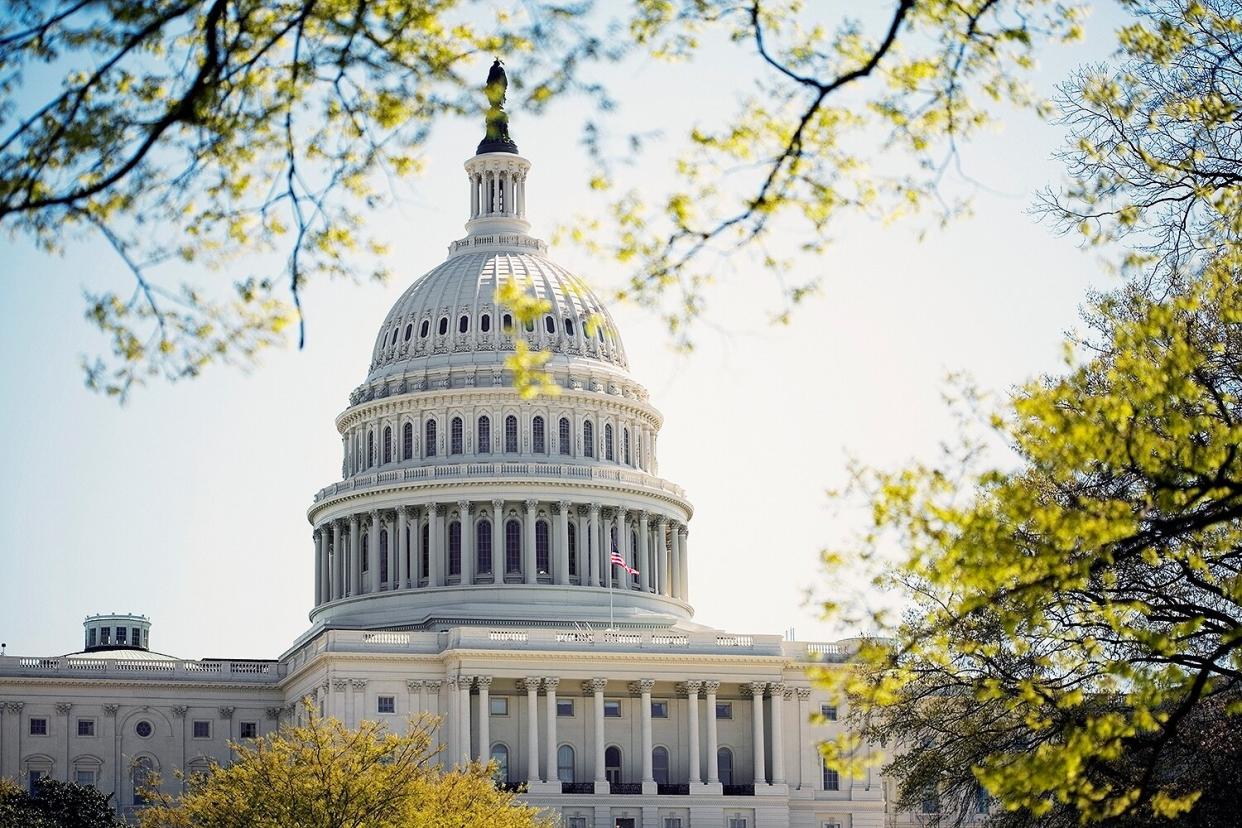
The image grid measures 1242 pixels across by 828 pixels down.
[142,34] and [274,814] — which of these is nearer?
[142,34]

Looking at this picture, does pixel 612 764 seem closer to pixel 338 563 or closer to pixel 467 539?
pixel 467 539

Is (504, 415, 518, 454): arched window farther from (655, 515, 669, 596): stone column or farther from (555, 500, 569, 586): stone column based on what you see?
(655, 515, 669, 596): stone column

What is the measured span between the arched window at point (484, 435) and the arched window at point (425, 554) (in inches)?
267

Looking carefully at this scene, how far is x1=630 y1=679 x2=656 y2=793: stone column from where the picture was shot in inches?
5202

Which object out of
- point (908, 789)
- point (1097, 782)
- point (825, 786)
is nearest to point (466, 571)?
point (825, 786)

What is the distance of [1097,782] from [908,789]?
10.9 meters

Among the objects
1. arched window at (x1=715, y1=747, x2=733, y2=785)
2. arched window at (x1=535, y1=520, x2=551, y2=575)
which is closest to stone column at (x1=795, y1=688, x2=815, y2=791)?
arched window at (x1=715, y1=747, x2=733, y2=785)

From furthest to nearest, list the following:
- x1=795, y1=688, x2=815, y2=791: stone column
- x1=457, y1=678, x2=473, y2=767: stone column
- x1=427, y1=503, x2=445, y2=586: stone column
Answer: x1=427, y1=503, x2=445, y2=586: stone column, x1=795, y1=688, x2=815, y2=791: stone column, x1=457, y1=678, x2=473, y2=767: stone column

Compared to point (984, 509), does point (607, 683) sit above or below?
above

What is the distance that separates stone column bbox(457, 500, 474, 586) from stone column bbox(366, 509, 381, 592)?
615cm

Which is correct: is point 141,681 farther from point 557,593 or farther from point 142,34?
point 142,34

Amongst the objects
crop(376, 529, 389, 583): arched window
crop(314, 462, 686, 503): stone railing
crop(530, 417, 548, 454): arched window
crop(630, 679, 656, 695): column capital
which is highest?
crop(530, 417, 548, 454): arched window

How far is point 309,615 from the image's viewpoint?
523 ft

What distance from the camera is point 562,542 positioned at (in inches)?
5935
